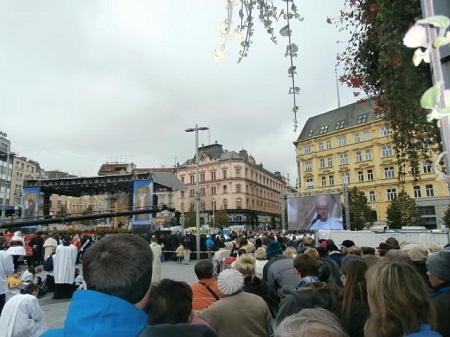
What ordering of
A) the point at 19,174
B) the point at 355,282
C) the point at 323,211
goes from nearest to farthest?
1. the point at 355,282
2. the point at 323,211
3. the point at 19,174

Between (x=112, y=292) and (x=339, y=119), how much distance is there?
53.0m

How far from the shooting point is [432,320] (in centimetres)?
188

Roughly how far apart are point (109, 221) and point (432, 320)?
6689 centimetres

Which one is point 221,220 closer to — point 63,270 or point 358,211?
point 358,211

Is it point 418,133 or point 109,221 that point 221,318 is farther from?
point 109,221

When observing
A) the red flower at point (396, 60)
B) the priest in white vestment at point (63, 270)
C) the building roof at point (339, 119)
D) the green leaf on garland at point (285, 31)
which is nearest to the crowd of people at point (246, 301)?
the green leaf on garland at point (285, 31)

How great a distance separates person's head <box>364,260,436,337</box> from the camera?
1.83 m

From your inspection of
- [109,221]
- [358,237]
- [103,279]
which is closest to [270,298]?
[103,279]

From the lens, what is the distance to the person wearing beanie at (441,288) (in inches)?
97.7

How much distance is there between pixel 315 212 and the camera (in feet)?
77.9

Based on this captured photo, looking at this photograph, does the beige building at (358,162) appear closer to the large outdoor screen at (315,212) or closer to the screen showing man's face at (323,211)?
the large outdoor screen at (315,212)

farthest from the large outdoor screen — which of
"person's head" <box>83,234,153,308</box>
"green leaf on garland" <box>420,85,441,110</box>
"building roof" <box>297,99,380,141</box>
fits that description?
"building roof" <box>297,99,380,141</box>

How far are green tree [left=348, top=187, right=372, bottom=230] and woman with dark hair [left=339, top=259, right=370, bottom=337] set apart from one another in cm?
3770

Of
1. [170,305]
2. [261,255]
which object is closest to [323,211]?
[261,255]
